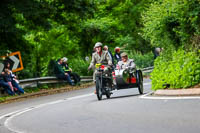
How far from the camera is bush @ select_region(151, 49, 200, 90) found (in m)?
12.1

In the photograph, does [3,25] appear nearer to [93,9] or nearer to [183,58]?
[93,9]

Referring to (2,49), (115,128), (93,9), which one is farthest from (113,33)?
→ (115,128)

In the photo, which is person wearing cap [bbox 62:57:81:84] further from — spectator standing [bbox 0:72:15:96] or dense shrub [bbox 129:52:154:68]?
dense shrub [bbox 129:52:154:68]

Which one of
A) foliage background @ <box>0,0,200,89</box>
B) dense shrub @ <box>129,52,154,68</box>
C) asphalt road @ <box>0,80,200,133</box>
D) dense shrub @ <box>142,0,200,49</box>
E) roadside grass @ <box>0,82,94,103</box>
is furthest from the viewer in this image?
dense shrub @ <box>129,52,154,68</box>

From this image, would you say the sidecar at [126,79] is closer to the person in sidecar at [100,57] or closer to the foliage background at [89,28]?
the person in sidecar at [100,57]

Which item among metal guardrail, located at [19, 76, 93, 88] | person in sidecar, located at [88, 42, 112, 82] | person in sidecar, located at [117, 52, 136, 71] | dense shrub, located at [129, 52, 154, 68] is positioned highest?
dense shrub, located at [129, 52, 154, 68]

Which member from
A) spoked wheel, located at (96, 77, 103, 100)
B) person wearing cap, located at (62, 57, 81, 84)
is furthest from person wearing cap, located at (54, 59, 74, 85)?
spoked wheel, located at (96, 77, 103, 100)

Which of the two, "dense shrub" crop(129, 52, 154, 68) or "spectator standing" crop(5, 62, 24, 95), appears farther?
"dense shrub" crop(129, 52, 154, 68)

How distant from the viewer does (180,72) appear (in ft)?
40.9

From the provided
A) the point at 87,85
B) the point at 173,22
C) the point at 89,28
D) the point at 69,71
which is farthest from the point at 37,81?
the point at 89,28

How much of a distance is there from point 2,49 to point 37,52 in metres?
11.4

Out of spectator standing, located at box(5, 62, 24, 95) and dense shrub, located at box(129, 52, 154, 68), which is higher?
dense shrub, located at box(129, 52, 154, 68)

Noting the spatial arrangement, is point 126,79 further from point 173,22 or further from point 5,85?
point 5,85

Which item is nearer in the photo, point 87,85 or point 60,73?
point 60,73
